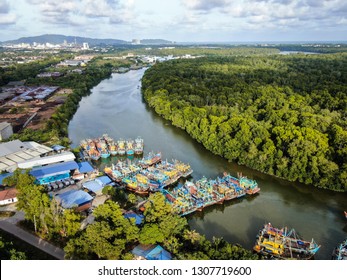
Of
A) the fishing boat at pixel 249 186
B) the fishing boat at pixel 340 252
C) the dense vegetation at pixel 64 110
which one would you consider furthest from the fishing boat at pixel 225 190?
the dense vegetation at pixel 64 110

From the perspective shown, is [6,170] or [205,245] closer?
[205,245]

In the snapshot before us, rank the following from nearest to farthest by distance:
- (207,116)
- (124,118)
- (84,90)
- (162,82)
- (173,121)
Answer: (207,116)
(173,121)
(124,118)
(162,82)
(84,90)

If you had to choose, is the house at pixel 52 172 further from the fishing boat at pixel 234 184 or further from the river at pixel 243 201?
the fishing boat at pixel 234 184

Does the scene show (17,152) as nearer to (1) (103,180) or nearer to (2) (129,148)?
(1) (103,180)

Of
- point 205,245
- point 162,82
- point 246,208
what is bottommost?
→ point 246,208

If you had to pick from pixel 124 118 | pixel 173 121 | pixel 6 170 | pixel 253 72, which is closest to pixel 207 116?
pixel 173 121

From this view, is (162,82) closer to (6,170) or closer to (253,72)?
(253,72)
